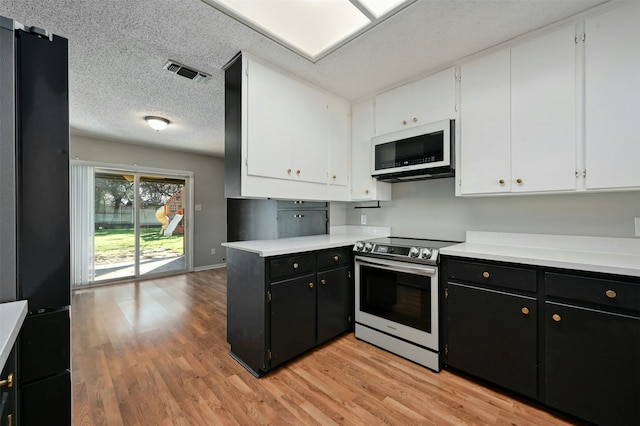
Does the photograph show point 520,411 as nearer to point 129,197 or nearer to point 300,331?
point 300,331

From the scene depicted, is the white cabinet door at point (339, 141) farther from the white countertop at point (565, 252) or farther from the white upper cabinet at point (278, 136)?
the white countertop at point (565, 252)

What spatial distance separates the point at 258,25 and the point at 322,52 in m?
0.53

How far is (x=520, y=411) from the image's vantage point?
1.58m

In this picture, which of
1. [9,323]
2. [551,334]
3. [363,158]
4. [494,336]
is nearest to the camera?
[9,323]

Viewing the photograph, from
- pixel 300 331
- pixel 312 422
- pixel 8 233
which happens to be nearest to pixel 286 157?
pixel 300 331

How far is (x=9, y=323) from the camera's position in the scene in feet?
2.40

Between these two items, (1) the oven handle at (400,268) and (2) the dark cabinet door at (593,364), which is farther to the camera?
(1) the oven handle at (400,268)

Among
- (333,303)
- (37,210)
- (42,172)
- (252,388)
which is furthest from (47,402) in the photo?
(333,303)

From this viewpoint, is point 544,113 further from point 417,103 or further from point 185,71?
point 185,71

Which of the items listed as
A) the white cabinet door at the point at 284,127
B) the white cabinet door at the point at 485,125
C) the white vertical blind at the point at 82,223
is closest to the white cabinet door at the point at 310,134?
the white cabinet door at the point at 284,127

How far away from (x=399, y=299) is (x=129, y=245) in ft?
15.9

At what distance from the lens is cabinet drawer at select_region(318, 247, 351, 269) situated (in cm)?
226

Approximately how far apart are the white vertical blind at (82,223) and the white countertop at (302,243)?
136 inches

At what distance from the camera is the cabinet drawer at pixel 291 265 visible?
6.29 ft
